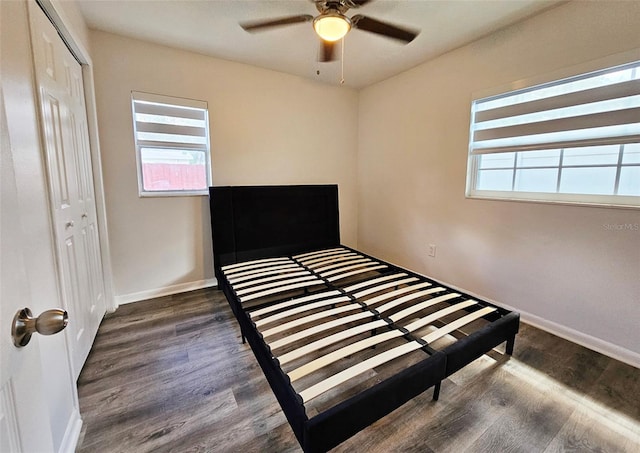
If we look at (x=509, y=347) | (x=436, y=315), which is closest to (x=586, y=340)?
(x=509, y=347)

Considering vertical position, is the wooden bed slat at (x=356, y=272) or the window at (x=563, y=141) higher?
the window at (x=563, y=141)

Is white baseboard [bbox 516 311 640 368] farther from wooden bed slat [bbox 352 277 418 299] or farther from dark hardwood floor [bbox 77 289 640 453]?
wooden bed slat [bbox 352 277 418 299]

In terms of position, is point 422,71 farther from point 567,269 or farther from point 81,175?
point 81,175

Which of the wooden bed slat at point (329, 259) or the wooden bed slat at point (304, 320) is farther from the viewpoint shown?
the wooden bed slat at point (329, 259)

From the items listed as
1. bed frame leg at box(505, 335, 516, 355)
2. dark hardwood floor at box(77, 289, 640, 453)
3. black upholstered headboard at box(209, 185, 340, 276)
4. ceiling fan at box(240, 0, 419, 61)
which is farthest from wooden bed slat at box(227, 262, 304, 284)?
ceiling fan at box(240, 0, 419, 61)

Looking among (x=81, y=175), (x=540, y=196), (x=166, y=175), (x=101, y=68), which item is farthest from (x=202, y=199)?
(x=540, y=196)

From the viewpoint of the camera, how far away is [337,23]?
1692 mm

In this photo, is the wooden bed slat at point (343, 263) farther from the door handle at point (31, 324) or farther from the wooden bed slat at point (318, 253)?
the door handle at point (31, 324)

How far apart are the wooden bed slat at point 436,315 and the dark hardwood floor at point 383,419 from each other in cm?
36

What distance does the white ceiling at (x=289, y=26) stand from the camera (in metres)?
1.99

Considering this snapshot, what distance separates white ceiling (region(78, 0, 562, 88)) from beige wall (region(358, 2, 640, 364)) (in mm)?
237

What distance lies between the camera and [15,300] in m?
0.51

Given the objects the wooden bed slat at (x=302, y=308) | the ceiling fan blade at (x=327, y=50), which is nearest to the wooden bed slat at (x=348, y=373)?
the wooden bed slat at (x=302, y=308)

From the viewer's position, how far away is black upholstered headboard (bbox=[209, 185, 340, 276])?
2.88m
